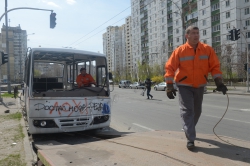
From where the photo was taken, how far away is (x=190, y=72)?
171 inches

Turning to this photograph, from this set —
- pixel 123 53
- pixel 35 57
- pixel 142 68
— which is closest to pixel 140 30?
pixel 142 68

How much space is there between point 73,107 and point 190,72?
339 centimetres

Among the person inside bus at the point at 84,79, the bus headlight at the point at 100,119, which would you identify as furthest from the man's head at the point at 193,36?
the person inside bus at the point at 84,79

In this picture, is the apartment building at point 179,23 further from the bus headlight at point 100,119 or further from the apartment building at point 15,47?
the apartment building at point 15,47

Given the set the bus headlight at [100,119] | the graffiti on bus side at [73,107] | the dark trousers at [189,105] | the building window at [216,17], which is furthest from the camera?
the building window at [216,17]

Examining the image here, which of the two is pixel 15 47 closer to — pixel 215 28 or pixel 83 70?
pixel 215 28

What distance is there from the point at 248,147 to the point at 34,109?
470cm

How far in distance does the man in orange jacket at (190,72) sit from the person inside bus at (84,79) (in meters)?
4.03

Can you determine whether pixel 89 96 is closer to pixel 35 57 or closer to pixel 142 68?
pixel 35 57

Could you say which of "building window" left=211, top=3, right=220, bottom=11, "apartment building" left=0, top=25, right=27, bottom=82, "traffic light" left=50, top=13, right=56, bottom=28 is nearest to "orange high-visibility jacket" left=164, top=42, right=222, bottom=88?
"traffic light" left=50, top=13, right=56, bottom=28

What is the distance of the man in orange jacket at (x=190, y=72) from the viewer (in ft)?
14.2

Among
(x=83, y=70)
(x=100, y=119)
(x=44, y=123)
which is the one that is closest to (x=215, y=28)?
(x=83, y=70)

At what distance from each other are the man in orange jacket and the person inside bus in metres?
4.03

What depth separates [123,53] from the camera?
464ft
